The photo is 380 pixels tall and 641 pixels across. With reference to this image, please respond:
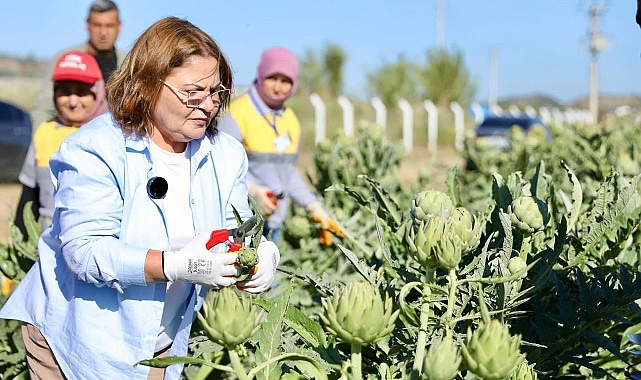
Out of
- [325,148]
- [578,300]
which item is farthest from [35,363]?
[325,148]

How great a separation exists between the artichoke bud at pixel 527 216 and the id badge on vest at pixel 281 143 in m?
1.78

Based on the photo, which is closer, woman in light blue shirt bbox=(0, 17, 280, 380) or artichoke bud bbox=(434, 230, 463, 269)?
artichoke bud bbox=(434, 230, 463, 269)

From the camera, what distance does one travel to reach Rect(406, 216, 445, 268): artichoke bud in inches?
44.3

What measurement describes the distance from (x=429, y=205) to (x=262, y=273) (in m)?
0.35

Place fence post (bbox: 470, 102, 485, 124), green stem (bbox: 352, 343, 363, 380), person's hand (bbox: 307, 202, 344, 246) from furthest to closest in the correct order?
fence post (bbox: 470, 102, 485, 124) → person's hand (bbox: 307, 202, 344, 246) → green stem (bbox: 352, 343, 363, 380)

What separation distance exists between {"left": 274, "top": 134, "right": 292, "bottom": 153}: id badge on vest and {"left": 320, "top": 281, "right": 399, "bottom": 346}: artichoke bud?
2171mm

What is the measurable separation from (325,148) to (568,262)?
6.99ft

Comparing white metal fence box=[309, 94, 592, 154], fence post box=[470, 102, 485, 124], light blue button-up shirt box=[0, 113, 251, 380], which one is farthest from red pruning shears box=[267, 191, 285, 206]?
fence post box=[470, 102, 485, 124]

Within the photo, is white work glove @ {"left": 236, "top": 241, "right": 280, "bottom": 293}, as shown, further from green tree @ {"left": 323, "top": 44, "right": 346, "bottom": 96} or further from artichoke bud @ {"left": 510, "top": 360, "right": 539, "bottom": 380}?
green tree @ {"left": 323, "top": 44, "right": 346, "bottom": 96}

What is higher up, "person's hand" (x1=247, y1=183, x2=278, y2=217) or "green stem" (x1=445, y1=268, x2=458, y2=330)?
"green stem" (x1=445, y1=268, x2=458, y2=330)

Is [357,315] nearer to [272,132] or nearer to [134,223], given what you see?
[134,223]

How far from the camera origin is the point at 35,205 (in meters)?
2.69

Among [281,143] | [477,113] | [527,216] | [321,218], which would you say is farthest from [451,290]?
[477,113]

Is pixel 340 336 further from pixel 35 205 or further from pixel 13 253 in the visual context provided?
pixel 35 205
